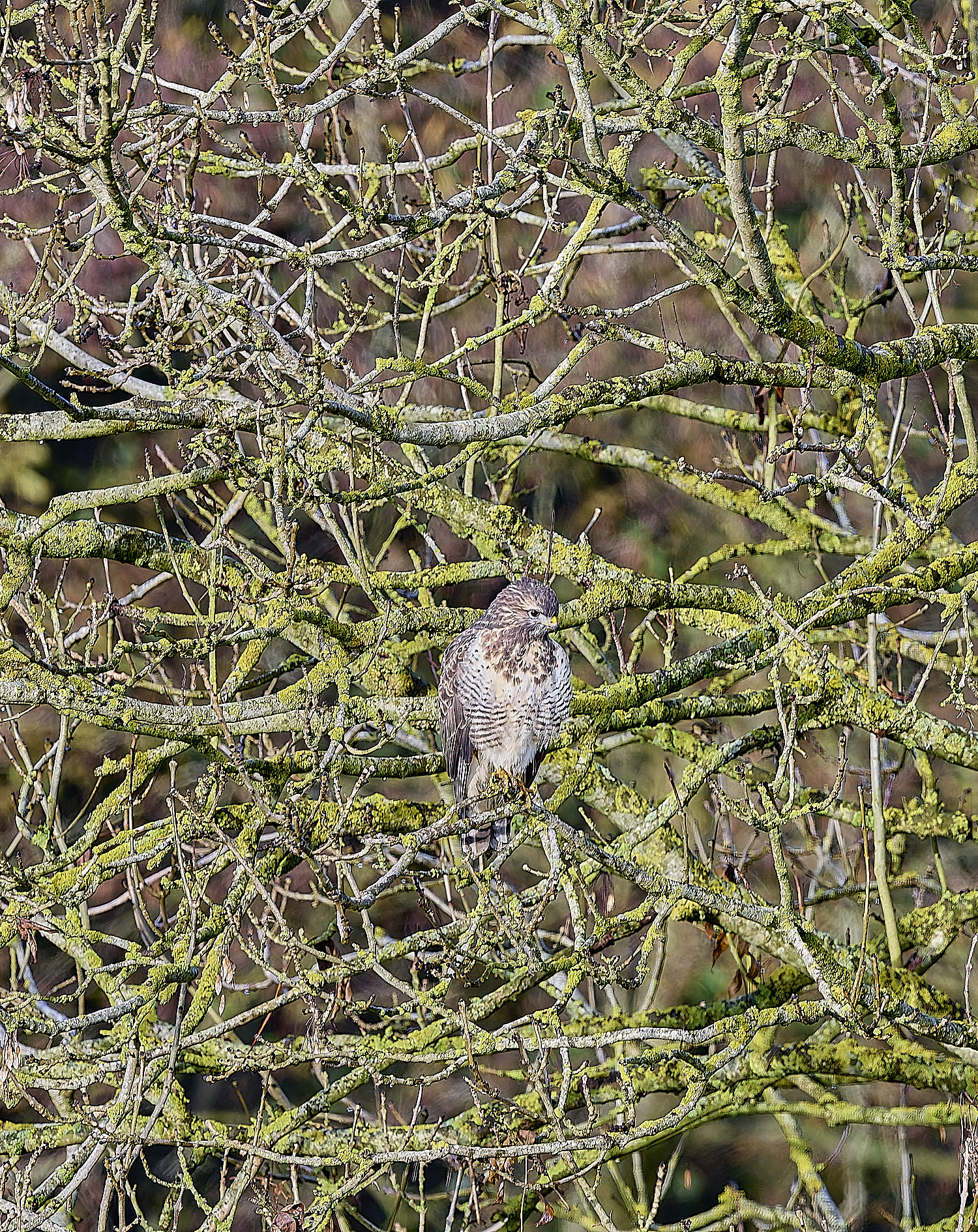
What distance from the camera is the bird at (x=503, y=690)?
16.2 feet

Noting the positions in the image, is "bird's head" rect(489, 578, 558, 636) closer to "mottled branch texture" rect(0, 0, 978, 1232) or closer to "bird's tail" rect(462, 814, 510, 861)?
"mottled branch texture" rect(0, 0, 978, 1232)

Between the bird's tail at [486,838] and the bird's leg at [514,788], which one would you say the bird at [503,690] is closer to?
the bird's tail at [486,838]

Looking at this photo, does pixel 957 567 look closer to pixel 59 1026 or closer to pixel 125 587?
pixel 59 1026

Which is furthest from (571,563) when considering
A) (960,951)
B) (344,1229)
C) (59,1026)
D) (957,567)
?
(960,951)

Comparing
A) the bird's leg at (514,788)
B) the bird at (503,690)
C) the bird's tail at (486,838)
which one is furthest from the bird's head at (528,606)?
the bird's tail at (486,838)

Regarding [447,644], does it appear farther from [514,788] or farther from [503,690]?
[514,788]

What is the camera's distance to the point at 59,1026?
374 cm

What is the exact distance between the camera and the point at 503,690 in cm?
520

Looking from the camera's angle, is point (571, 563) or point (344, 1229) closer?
point (571, 563)

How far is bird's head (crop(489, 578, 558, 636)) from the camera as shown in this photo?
4832mm

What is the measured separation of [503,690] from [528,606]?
16.9 inches

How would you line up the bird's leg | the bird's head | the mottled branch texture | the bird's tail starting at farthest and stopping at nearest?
the bird's tail < the bird's head < the bird's leg < the mottled branch texture

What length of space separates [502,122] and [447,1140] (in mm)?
7147

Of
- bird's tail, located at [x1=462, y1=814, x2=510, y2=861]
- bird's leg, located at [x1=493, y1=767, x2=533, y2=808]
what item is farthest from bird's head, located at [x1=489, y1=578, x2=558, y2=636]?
bird's tail, located at [x1=462, y1=814, x2=510, y2=861]
